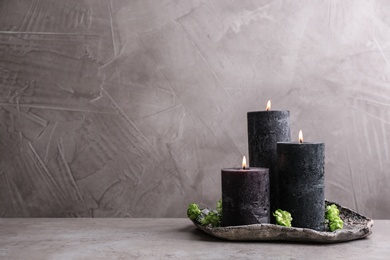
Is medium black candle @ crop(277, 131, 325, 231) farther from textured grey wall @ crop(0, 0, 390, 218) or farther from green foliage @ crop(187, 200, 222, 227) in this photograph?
textured grey wall @ crop(0, 0, 390, 218)

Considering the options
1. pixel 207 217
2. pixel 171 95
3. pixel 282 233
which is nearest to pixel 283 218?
pixel 282 233

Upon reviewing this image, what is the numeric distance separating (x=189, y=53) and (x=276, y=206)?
16.5 inches

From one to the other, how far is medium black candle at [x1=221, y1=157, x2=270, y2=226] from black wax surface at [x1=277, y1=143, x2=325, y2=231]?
0.04 metres

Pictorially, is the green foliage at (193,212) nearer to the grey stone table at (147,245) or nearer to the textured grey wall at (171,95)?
the grey stone table at (147,245)

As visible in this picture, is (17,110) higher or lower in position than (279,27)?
lower

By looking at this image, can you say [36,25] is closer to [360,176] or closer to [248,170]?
[248,170]

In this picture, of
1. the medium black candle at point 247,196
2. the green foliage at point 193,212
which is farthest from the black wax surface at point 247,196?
the green foliage at point 193,212

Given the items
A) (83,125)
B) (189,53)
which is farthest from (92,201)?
(189,53)

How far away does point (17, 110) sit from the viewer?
106 centimetres

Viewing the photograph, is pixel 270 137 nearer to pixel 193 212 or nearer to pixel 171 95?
pixel 193 212

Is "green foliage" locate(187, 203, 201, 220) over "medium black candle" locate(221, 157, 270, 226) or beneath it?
beneath

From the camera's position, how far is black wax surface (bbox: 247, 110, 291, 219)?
0.82m

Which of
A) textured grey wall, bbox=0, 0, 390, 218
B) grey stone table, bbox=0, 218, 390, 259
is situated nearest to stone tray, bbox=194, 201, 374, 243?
grey stone table, bbox=0, 218, 390, 259

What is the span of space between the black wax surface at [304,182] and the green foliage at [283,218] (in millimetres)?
20
